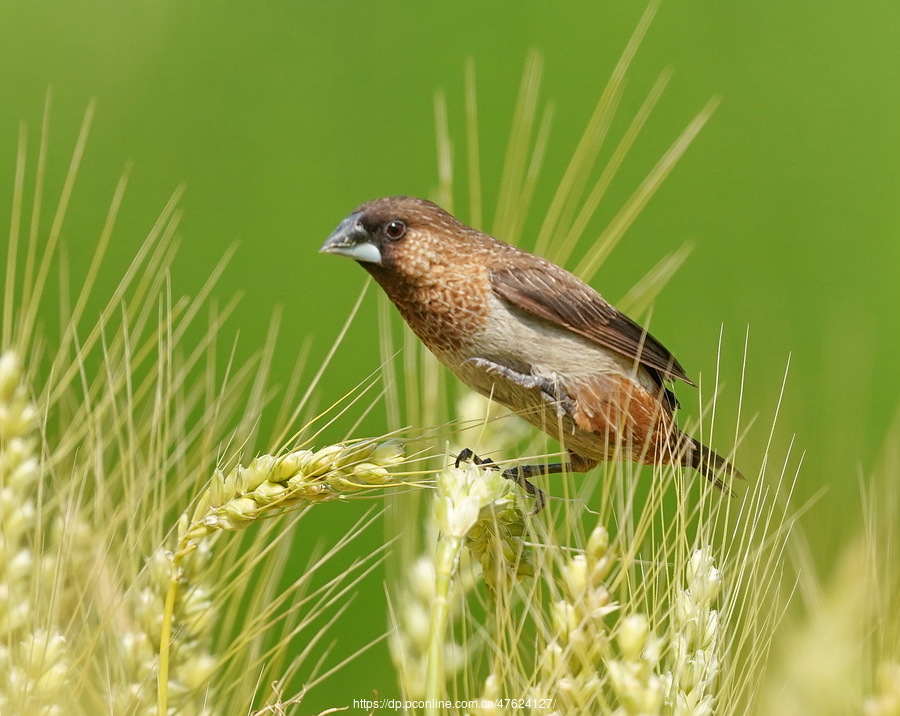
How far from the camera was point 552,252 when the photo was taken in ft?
4.90

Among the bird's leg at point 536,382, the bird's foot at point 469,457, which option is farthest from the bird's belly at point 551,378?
the bird's foot at point 469,457

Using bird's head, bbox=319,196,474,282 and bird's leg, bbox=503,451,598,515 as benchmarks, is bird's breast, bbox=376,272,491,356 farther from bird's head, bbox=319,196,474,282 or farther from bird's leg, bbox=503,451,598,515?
bird's leg, bbox=503,451,598,515

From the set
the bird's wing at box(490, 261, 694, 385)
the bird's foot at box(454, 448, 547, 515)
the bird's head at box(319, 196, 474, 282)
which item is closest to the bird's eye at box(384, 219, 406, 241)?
the bird's head at box(319, 196, 474, 282)

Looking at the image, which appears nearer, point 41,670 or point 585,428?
point 41,670

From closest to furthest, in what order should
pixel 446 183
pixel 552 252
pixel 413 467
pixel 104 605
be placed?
pixel 413 467 → pixel 104 605 → pixel 552 252 → pixel 446 183

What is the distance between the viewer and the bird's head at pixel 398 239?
161cm

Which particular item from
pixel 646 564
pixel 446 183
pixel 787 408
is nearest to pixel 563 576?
pixel 646 564

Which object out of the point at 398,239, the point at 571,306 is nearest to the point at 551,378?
the point at 571,306

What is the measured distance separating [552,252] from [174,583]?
0.78m

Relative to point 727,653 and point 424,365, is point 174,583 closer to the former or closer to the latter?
point 727,653

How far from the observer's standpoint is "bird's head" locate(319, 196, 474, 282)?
1.61 meters

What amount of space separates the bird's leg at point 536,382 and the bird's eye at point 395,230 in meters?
0.24

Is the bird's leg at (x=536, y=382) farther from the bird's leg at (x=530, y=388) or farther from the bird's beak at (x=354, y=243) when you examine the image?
the bird's beak at (x=354, y=243)

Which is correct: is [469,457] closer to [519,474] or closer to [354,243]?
[519,474]
